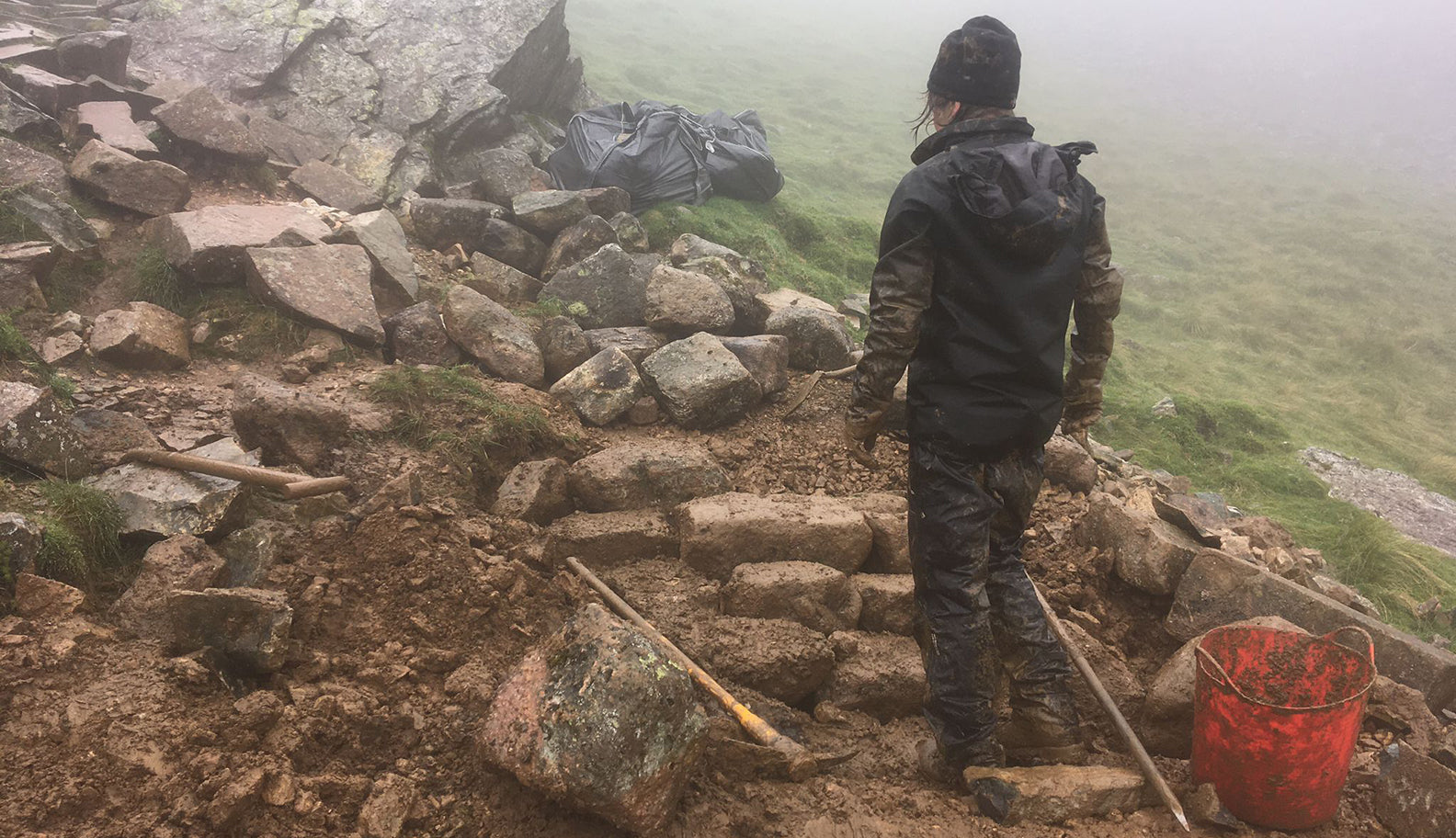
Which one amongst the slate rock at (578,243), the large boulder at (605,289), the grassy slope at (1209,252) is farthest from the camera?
the grassy slope at (1209,252)

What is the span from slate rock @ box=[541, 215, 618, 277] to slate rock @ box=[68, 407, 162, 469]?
2.91 meters

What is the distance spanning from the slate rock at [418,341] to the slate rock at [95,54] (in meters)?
3.73

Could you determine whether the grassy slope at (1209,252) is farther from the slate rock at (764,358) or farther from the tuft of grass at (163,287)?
the tuft of grass at (163,287)

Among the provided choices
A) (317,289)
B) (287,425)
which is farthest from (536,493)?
(317,289)

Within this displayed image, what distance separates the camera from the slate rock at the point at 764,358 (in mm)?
4598

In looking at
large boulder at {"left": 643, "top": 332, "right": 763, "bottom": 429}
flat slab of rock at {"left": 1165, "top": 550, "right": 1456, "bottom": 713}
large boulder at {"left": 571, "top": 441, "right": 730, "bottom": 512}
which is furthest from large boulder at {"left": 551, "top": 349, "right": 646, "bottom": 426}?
flat slab of rock at {"left": 1165, "top": 550, "right": 1456, "bottom": 713}

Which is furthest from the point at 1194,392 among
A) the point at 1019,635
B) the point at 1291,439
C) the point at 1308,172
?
the point at 1308,172

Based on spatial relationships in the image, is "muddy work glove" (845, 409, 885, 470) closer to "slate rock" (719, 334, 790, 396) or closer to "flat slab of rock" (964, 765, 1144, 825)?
"flat slab of rock" (964, 765, 1144, 825)

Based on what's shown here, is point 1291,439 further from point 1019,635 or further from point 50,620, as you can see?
point 50,620

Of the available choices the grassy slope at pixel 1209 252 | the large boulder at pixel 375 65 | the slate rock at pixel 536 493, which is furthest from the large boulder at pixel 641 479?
the large boulder at pixel 375 65

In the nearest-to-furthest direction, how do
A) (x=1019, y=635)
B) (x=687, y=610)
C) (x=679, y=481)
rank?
(x=1019, y=635)
(x=687, y=610)
(x=679, y=481)

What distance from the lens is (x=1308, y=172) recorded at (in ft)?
56.2

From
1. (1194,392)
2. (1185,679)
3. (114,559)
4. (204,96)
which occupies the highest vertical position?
(204,96)

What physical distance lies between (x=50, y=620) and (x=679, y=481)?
2.25 metres
